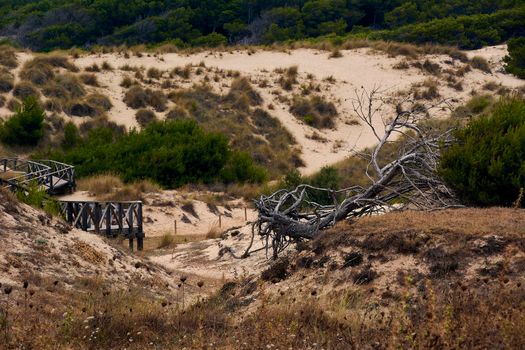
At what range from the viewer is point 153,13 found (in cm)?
6706

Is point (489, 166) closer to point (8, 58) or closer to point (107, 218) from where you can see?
point (107, 218)

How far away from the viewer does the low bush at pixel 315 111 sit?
39.7 m

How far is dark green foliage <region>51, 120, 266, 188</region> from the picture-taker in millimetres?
29281

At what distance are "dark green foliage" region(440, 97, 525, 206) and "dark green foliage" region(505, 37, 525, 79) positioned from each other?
32.3 meters

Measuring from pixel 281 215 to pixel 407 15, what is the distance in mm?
51753

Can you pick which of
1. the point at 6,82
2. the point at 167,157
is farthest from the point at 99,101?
the point at 167,157

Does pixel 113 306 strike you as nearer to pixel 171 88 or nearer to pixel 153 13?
pixel 171 88

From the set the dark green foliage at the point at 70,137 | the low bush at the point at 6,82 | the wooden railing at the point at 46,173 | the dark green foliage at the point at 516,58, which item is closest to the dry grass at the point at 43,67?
the low bush at the point at 6,82

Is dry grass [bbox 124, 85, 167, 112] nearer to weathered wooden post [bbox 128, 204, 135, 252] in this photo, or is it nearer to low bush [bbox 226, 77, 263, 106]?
low bush [bbox 226, 77, 263, 106]

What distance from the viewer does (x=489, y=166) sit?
13.1m

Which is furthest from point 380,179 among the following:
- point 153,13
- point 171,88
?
point 153,13

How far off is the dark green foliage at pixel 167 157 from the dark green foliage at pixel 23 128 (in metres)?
1.63

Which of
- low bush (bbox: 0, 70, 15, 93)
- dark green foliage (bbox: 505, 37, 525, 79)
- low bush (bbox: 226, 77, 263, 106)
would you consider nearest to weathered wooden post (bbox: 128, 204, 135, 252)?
low bush (bbox: 0, 70, 15, 93)

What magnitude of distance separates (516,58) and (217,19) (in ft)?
88.9
